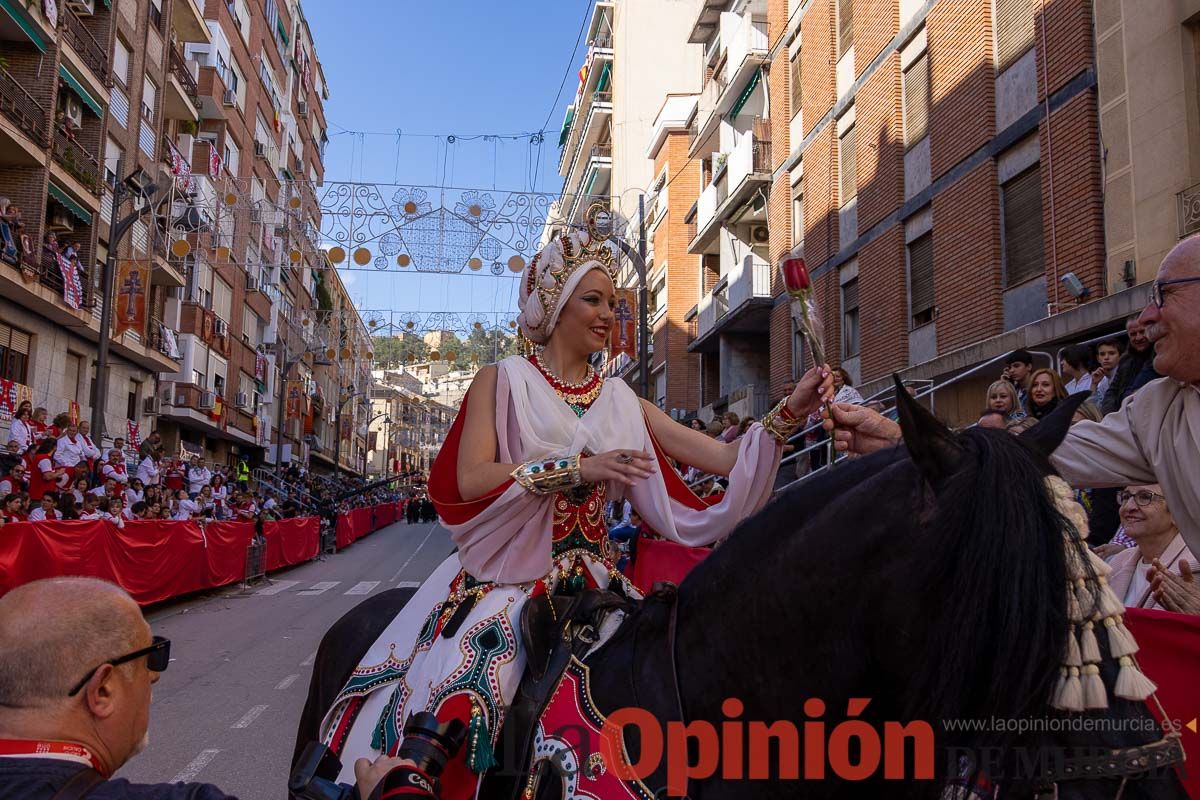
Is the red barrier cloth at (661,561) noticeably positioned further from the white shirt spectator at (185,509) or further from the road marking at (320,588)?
the white shirt spectator at (185,509)

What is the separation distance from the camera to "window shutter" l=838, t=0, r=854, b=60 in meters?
22.7

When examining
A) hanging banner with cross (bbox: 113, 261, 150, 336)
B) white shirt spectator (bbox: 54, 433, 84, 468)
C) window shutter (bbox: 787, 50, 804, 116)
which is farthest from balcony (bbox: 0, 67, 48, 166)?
window shutter (bbox: 787, 50, 804, 116)

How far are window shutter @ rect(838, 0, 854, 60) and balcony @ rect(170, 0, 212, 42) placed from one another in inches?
934

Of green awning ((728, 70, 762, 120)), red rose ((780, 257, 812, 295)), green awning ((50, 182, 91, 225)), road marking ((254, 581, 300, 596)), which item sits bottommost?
road marking ((254, 581, 300, 596))

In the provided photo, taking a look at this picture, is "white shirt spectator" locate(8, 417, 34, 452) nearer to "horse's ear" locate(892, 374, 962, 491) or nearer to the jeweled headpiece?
the jeweled headpiece

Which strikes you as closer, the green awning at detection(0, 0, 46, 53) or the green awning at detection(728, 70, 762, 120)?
the green awning at detection(0, 0, 46, 53)

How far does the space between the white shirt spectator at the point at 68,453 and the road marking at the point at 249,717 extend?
11.0m

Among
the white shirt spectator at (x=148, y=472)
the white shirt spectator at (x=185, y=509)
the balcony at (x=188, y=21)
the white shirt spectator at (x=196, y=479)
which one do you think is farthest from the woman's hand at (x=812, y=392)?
the balcony at (x=188, y=21)

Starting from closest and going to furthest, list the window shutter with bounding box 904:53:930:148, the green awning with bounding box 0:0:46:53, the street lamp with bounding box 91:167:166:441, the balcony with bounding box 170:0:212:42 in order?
1. the street lamp with bounding box 91:167:166:441
2. the window shutter with bounding box 904:53:930:148
3. the green awning with bounding box 0:0:46:53
4. the balcony with bounding box 170:0:212:42

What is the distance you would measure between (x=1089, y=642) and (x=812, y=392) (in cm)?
137

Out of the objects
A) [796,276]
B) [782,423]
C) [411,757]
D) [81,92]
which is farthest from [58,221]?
[411,757]

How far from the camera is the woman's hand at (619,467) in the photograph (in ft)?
8.70

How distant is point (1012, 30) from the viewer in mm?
15602

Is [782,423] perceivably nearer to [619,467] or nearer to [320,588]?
[619,467]
